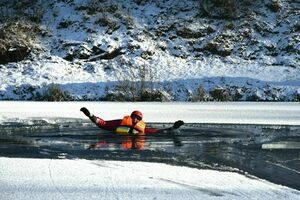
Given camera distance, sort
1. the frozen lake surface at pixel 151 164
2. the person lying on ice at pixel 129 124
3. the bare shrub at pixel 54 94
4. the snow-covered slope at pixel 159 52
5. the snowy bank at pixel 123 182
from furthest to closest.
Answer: the snow-covered slope at pixel 159 52
the bare shrub at pixel 54 94
the person lying on ice at pixel 129 124
the frozen lake surface at pixel 151 164
the snowy bank at pixel 123 182

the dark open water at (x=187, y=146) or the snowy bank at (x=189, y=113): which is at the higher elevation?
the snowy bank at (x=189, y=113)

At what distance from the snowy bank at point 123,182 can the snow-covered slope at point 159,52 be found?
1824 cm

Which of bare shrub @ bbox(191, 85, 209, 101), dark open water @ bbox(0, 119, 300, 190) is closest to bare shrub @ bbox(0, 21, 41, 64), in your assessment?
bare shrub @ bbox(191, 85, 209, 101)

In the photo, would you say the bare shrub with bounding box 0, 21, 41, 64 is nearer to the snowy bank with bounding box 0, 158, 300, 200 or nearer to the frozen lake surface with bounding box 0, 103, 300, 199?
the frozen lake surface with bounding box 0, 103, 300, 199

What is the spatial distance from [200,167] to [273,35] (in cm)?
2585

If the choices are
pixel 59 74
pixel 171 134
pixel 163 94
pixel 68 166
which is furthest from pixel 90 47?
pixel 68 166

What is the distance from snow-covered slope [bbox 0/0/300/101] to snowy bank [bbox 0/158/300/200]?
59.8 feet

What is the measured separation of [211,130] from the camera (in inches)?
579

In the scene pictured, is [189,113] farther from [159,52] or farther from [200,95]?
[159,52]

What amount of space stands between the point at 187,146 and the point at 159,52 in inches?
827

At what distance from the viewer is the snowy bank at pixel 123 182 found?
6.84 m

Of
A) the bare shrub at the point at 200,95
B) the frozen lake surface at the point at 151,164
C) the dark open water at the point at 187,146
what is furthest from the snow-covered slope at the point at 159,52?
the frozen lake surface at the point at 151,164

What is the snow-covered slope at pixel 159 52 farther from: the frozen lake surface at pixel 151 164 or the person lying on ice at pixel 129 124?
the person lying on ice at pixel 129 124

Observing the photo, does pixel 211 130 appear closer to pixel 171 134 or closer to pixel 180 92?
pixel 171 134
